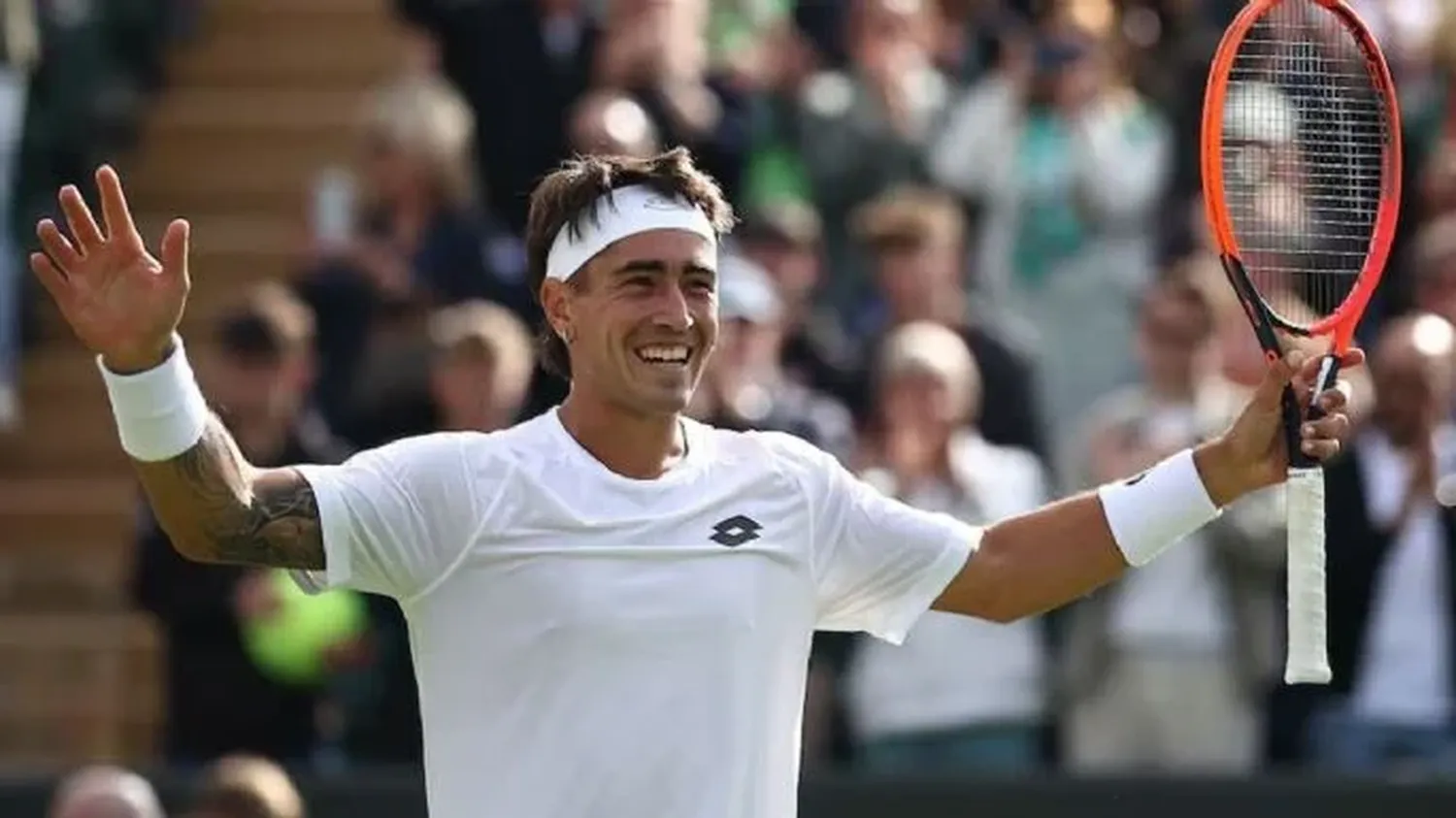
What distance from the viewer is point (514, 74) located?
45.0 ft

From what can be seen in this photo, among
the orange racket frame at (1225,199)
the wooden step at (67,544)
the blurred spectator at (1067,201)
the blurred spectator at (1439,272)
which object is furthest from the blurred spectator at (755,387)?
the orange racket frame at (1225,199)

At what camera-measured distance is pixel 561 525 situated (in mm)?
6477

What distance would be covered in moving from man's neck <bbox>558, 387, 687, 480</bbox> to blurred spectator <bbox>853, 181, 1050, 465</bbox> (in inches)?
200

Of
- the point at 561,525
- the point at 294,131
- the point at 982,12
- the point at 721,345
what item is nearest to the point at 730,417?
the point at 721,345

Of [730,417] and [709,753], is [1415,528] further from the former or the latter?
[709,753]

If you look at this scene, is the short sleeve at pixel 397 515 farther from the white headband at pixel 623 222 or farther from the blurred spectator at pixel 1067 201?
the blurred spectator at pixel 1067 201

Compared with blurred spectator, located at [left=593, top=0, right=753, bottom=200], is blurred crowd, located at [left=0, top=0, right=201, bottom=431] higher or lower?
higher

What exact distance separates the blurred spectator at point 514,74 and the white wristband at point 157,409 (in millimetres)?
7085

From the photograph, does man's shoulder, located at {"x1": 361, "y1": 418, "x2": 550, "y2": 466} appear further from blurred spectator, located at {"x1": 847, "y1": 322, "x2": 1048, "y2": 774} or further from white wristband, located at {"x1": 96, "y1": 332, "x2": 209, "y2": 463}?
blurred spectator, located at {"x1": 847, "y1": 322, "x2": 1048, "y2": 774}

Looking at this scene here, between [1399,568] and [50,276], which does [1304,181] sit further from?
[1399,568]

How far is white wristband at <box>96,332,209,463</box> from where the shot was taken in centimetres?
618

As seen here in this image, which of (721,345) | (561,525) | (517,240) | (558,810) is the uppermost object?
Result: (517,240)

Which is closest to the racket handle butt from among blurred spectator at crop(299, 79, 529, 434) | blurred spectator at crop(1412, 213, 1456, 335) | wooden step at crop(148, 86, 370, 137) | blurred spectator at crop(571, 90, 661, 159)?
blurred spectator at crop(1412, 213, 1456, 335)

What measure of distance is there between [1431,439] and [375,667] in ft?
10.5
